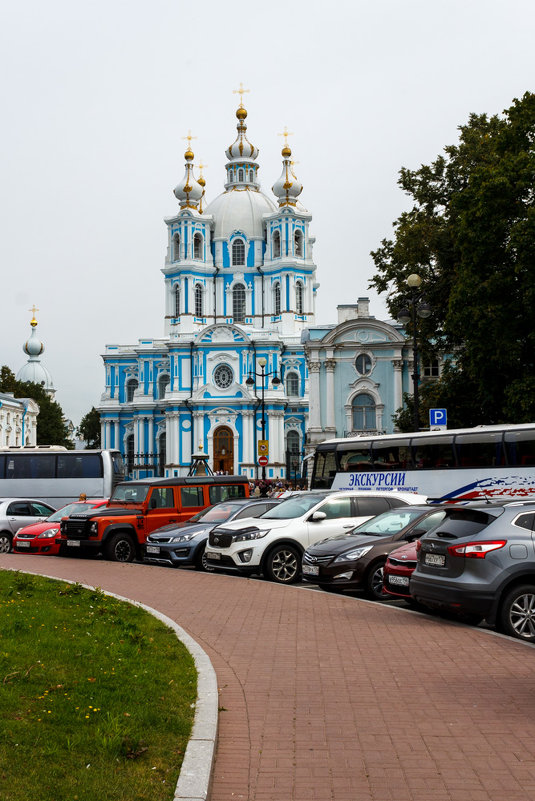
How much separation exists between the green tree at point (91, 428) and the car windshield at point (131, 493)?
92522mm

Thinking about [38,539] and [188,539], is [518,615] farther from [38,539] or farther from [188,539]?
[38,539]

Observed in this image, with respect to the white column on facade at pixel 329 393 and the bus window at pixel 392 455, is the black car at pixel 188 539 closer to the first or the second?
the bus window at pixel 392 455

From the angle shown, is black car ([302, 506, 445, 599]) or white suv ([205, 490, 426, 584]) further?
white suv ([205, 490, 426, 584])

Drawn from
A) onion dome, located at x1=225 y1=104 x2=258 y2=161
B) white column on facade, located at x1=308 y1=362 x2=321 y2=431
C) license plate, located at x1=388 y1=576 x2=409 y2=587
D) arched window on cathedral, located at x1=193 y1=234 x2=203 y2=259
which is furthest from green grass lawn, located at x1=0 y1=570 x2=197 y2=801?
onion dome, located at x1=225 y1=104 x2=258 y2=161

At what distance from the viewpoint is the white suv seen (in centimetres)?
1695

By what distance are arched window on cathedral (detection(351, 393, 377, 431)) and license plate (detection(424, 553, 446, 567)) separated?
47.8 m

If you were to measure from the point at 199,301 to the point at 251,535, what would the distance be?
232 ft

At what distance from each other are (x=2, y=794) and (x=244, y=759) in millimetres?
1751

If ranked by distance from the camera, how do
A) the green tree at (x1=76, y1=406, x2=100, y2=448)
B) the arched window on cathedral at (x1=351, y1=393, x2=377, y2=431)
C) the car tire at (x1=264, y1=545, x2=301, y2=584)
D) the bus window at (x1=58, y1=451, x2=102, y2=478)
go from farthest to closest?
the green tree at (x1=76, y1=406, x2=100, y2=448)
the arched window on cathedral at (x1=351, y1=393, x2=377, y2=431)
the bus window at (x1=58, y1=451, x2=102, y2=478)
the car tire at (x1=264, y1=545, x2=301, y2=584)

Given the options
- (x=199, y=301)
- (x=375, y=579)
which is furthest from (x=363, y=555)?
(x=199, y=301)

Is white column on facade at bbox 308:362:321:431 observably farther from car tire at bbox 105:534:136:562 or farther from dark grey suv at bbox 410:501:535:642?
dark grey suv at bbox 410:501:535:642

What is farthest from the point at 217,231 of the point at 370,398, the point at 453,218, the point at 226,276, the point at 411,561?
the point at 411,561

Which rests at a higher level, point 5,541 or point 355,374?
point 355,374

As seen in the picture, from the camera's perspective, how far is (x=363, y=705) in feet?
24.2
